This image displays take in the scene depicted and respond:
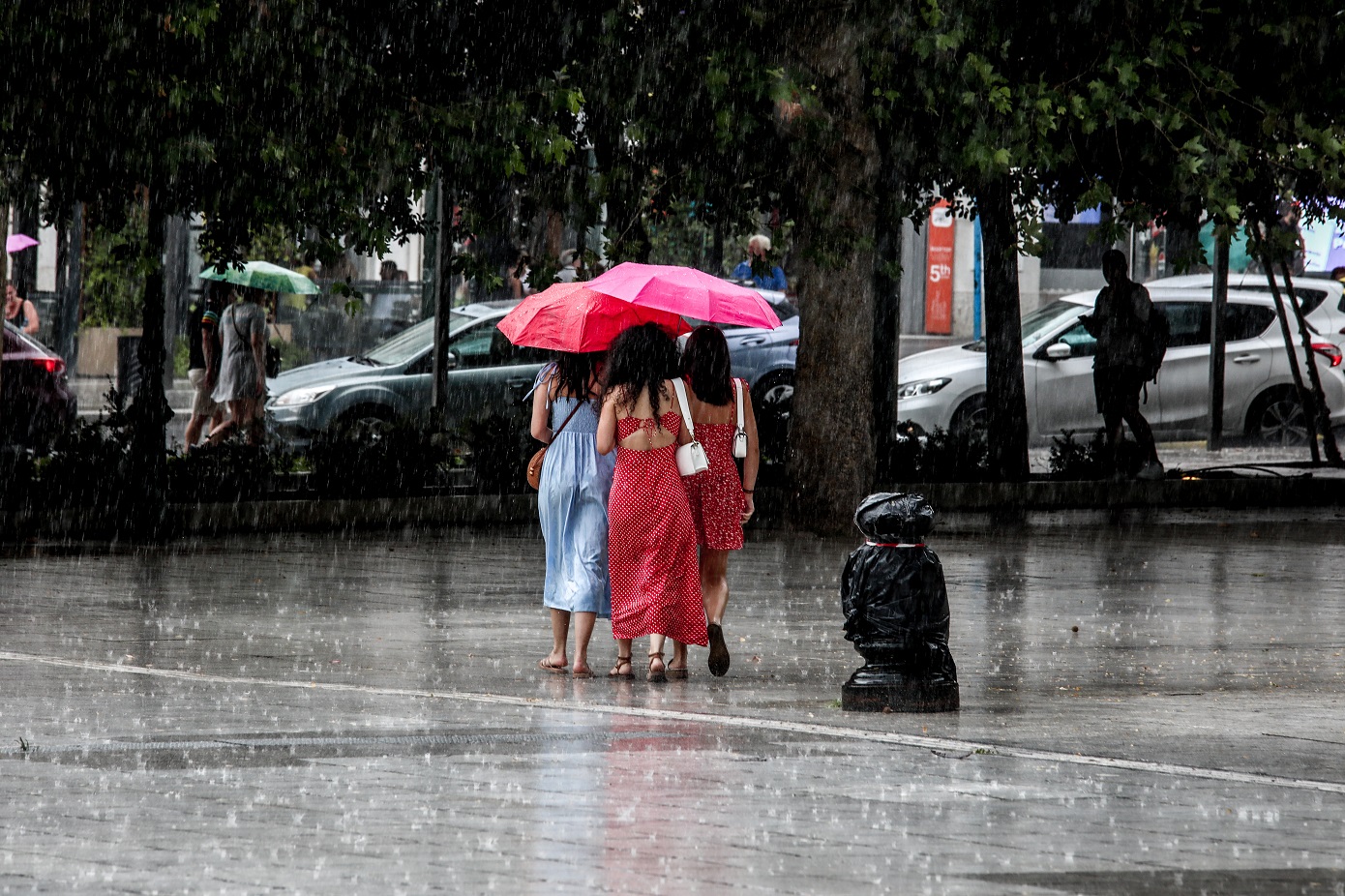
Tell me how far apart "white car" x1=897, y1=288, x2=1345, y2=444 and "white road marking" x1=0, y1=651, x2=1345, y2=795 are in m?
13.7

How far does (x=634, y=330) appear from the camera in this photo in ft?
31.9

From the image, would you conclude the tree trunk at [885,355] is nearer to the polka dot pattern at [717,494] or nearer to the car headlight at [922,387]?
the car headlight at [922,387]

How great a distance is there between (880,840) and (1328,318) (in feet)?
61.3

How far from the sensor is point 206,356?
19.5 meters

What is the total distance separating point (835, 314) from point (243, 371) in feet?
17.8

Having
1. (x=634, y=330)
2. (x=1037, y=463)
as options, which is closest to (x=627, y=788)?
(x=634, y=330)

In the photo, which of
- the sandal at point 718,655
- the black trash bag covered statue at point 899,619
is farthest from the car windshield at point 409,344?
the black trash bag covered statue at point 899,619

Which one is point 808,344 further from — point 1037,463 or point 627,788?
point 627,788

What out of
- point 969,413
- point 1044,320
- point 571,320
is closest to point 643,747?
point 571,320

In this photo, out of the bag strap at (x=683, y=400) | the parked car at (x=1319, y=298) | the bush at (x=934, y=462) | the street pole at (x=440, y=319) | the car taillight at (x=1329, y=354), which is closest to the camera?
the bag strap at (x=683, y=400)

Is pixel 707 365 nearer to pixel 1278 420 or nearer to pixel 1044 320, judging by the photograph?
pixel 1044 320

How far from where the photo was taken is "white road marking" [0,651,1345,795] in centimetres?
715

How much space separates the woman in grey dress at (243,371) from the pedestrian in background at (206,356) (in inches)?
10.5

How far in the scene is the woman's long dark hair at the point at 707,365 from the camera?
398 inches
